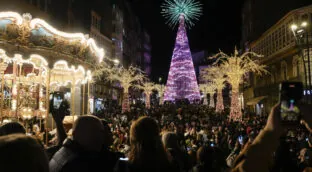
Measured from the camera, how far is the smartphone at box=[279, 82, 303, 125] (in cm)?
216

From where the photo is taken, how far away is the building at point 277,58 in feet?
114

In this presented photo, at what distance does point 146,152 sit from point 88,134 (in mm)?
645

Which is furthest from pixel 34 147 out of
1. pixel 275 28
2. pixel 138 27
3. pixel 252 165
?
pixel 138 27

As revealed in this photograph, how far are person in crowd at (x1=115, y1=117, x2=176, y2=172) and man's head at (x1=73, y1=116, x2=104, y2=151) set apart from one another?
33 cm

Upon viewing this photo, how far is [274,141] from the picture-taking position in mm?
2277

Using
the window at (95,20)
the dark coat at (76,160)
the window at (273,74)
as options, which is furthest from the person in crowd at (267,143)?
the window at (95,20)

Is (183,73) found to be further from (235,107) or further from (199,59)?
(199,59)

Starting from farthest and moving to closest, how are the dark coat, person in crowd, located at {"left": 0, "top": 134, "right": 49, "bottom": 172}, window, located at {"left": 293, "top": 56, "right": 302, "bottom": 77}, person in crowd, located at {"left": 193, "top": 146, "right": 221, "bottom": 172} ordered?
window, located at {"left": 293, "top": 56, "right": 302, "bottom": 77} → person in crowd, located at {"left": 193, "top": 146, "right": 221, "bottom": 172} → the dark coat → person in crowd, located at {"left": 0, "top": 134, "right": 49, "bottom": 172}

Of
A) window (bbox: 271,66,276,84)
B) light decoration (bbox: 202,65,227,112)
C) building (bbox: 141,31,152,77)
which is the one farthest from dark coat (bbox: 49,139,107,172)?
building (bbox: 141,31,152,77)

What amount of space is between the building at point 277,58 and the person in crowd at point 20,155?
3327 cm

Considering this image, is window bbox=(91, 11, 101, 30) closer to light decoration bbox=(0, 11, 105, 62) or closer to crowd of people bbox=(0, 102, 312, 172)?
light decoration bbox=(0, 11, 105, 62)

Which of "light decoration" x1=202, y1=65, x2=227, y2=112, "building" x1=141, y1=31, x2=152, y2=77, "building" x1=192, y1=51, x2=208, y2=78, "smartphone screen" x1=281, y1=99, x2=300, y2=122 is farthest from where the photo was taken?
"building" x1=192, y1=51, x2=208, y2=78

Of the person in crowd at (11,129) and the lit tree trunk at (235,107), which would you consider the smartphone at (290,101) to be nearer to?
the person in crowd at (11,129)

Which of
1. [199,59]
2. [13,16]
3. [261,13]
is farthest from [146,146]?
[199,59]
